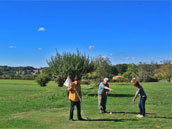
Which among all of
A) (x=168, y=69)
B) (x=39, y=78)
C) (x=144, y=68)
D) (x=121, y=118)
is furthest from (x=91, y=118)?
(x=144, y=68)

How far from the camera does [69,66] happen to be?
860 inches

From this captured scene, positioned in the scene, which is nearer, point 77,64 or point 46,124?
point 46,124

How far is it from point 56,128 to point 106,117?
308 cm

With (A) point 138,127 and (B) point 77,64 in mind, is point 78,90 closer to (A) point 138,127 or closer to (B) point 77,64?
(A) point 138,127

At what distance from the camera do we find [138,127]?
8.64m

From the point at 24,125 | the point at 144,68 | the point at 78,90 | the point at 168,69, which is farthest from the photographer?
the point at 144,68

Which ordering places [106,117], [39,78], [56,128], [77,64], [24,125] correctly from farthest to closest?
1. [39,78]
2. [77,64]
3. [106,117]
4. [24,125]
5. [56,128]

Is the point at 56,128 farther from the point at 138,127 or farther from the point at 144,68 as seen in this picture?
the point at 144,68

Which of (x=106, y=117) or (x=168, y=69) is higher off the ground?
(x=168, y=69)

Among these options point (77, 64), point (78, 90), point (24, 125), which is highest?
point (77, 64)

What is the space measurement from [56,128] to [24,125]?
165cm

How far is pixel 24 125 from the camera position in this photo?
30.2 ft

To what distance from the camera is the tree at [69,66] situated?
22.0 m

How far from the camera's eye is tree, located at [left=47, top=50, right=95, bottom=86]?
72.1 ft
